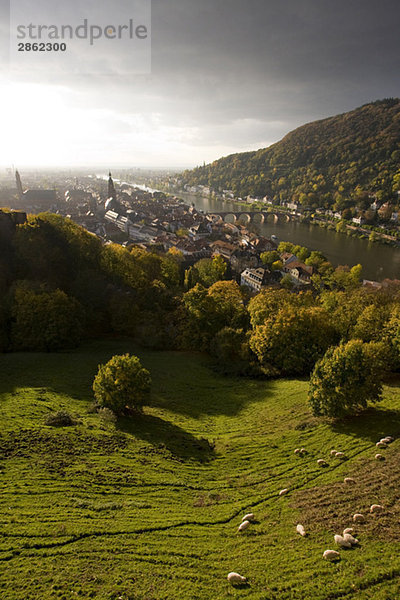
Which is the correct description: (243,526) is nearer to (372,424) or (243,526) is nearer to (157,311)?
(372,424)

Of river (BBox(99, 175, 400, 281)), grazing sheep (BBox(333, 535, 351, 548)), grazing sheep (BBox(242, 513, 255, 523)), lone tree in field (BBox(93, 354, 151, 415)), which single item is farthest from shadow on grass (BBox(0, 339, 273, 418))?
river (BBox(99, 175, 400, 281))

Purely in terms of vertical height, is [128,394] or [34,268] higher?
[34,268]

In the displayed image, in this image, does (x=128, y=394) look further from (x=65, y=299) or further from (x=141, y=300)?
(x=141, y=300)

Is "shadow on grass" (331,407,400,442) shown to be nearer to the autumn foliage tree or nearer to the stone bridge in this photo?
the autumn foliage tree

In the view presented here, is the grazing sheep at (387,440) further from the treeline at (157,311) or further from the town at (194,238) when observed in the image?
the town at (194,238)

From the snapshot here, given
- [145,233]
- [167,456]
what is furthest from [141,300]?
[145,233]

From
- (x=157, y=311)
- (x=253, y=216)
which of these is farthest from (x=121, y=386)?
(x=253, y=216)
